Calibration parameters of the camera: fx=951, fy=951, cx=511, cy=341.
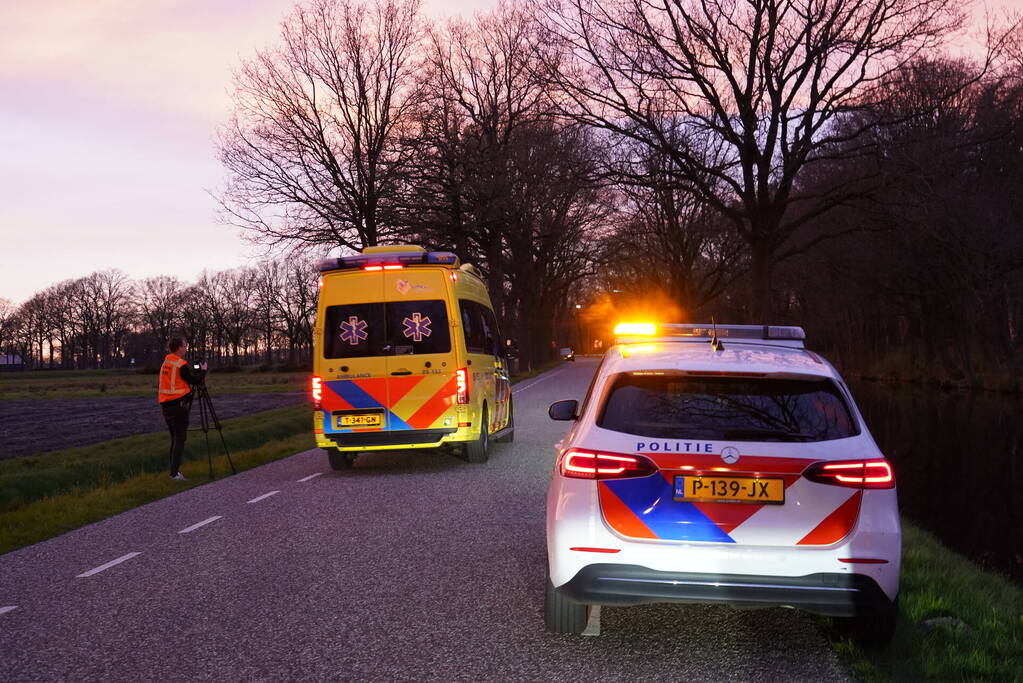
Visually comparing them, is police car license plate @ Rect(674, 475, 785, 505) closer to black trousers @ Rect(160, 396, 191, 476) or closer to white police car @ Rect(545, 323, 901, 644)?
white police car @ Rect(545, 323, 901, 644)

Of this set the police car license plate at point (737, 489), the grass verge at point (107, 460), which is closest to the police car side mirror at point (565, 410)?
the police car license plate at point (737, 489)

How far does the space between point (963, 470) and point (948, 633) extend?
34.2 ft

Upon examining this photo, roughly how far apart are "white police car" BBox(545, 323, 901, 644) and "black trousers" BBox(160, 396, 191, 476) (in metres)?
8.88

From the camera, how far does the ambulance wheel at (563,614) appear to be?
4.79 meters

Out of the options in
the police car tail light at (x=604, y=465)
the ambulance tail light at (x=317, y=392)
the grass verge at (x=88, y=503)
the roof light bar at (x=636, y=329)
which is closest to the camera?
the police car tail light at (x=604, y=465)

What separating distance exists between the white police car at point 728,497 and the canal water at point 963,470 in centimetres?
481

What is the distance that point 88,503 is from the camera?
1051 centimetres

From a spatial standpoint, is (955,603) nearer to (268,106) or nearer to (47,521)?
(47,521)

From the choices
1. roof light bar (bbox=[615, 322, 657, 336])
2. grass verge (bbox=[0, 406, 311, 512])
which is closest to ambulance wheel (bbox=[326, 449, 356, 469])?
grass verge (bbox=[0, 406, 311, 512])

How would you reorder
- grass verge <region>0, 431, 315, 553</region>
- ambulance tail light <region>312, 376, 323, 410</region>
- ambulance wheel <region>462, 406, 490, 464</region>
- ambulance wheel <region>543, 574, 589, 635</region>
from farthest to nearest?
ambulance wheel <region>462, 406, 490, 464</region>
ambulance tail light <region>312, 376, 323, 410</region>
grass verge <region>0, 431, 315, 553</region>
ambulance wheel <region>543, 574, 589, 635</region>

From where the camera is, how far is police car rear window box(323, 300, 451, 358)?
1162cm

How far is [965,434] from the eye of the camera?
18938 millimetres

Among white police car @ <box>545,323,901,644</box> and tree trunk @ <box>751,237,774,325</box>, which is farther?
tree trunk @ <box>751,237,774,325</box>

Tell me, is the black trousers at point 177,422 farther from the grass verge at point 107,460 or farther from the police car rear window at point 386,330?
the police car rear window at point 386,330
